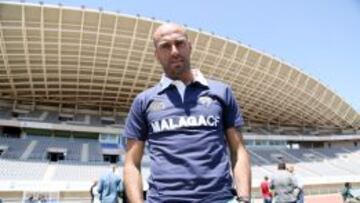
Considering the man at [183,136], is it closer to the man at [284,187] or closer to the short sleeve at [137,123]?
the short sleeve at [137,123]

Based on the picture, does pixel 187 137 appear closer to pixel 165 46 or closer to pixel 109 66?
pixel 165 46

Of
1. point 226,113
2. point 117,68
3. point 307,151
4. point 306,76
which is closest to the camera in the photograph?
point 226,113

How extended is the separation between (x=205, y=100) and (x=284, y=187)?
5618mm

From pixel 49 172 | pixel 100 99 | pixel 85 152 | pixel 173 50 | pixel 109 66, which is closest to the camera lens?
pixel 173 50

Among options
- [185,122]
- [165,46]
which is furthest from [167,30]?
[185,122]

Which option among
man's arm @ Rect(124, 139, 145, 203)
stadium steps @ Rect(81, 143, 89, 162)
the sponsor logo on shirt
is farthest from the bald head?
stadium steps @ Rect(81, 143, 89, 162)

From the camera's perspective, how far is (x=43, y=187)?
28125 mm

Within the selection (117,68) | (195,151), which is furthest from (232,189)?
(117,68)

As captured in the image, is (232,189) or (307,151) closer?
(232,189)

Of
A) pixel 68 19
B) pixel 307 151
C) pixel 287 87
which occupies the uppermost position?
pixel 68 19

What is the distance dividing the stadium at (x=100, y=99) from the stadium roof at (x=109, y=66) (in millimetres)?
85

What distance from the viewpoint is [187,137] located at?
2537 millimetres

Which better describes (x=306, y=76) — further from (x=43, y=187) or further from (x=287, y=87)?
(x=43, y=187)

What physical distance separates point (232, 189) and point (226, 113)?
1.39 feet
